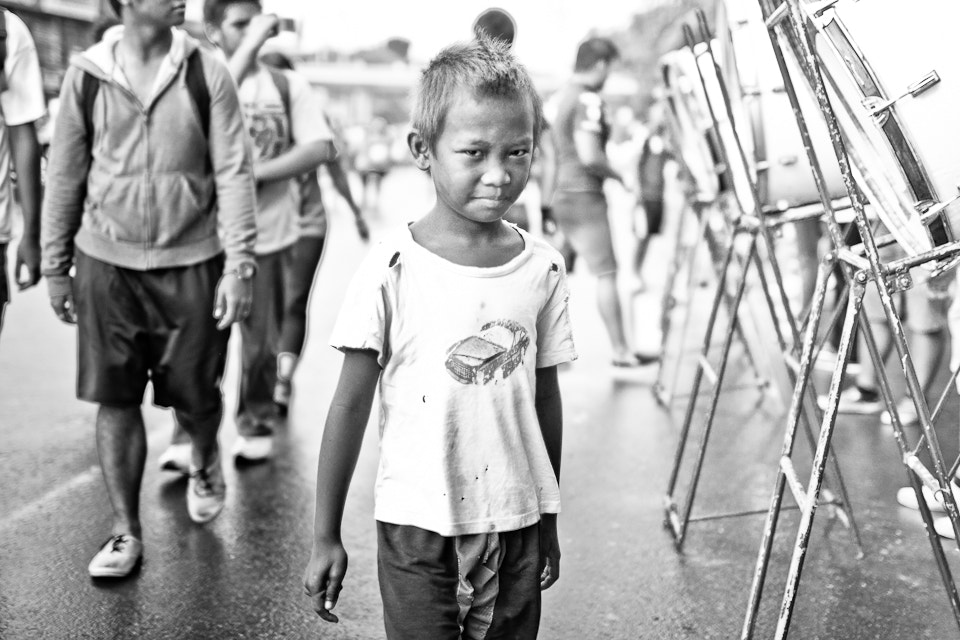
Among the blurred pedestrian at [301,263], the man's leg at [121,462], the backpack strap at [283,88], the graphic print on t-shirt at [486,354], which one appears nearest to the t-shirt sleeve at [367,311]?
the graphic print on t-shirt at [486,354]

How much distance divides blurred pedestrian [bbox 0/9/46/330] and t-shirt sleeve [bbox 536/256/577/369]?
7.58ft

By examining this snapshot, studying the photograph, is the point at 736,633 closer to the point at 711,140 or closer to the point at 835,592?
the point at 835,592

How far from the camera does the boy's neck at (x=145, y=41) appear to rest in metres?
3.73

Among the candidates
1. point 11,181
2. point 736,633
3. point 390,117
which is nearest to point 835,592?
point 736,633

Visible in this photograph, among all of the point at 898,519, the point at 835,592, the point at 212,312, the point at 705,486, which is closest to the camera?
the point at 835,592

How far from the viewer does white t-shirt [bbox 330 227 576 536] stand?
2256 millimetres

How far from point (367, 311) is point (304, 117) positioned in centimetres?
343

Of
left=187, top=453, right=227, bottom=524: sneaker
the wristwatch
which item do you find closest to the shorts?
left=187, top=453, right=227, bottom=524: sneaker

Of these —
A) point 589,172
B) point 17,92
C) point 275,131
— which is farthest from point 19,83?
point 589,172

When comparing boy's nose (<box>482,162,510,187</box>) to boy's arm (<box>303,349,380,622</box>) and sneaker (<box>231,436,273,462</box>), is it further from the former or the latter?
sneaker (<box>231,436,273,462</box>)

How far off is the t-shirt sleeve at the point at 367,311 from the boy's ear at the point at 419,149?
0.22 meters

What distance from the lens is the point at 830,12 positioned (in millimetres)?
2379

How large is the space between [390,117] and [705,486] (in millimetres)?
72534

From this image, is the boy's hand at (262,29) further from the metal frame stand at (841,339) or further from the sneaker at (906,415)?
the sneaker at (906,415)
